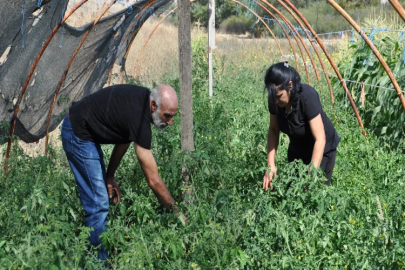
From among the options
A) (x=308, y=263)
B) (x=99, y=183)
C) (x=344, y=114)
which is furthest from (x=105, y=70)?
(x=308, y=263)

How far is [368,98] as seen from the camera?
766 cm

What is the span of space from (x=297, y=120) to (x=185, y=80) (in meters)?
0.89

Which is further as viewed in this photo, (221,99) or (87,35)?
(221,99)

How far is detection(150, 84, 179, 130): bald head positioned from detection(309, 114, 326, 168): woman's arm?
1.00m

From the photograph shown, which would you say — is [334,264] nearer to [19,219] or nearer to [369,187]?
[369,187]

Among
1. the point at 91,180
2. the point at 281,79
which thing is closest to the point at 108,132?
the point at 91,180

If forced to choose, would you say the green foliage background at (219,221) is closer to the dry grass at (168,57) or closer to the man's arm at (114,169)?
the man's arm at (114,169)

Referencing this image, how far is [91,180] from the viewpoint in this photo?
3.69m

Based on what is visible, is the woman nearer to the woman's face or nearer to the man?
the woman's face

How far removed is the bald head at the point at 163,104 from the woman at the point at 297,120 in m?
0.68

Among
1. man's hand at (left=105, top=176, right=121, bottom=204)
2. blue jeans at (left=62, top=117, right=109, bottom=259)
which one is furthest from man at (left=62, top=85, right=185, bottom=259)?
man's hand at (left=105, top=176, right=121, bottom=204)

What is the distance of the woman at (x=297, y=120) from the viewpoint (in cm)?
332

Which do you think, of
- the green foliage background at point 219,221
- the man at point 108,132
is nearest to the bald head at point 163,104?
the man at point 108,132

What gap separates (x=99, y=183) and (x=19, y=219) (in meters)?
0.64
